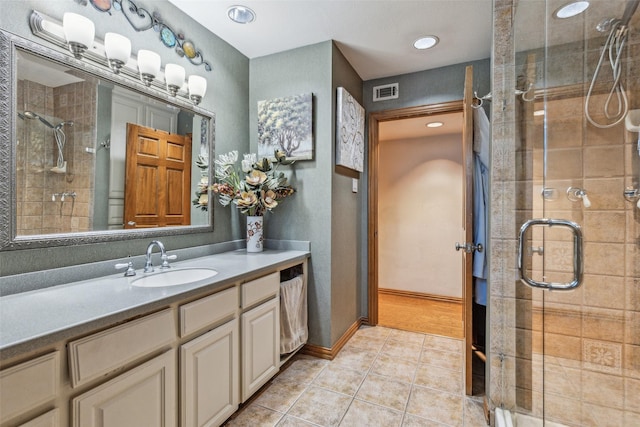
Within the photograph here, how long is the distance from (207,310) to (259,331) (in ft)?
1.54

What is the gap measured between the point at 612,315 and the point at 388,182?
296 centimetres

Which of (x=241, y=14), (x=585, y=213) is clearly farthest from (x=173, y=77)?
(x=585, y=213)

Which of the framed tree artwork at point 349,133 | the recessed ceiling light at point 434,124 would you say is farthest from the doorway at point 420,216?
the framed tree artwork at point 349,133

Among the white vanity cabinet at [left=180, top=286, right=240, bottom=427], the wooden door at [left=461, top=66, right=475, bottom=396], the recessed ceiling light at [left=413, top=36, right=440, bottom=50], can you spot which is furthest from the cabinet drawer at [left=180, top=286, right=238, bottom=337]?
the recessed ceiling light at [left=413, top=36, right=440, bottom=50]

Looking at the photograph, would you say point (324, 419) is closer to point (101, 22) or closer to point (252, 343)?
point (252, 343)

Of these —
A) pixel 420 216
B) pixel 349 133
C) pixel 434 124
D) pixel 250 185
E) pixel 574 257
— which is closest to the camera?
pixel 574 257

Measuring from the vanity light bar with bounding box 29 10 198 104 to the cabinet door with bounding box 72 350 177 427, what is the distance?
144 cm

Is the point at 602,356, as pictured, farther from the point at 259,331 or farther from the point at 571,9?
the point at 259,331

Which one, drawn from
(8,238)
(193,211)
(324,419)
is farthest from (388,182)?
(8,238)

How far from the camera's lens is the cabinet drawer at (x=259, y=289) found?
160 centimetres

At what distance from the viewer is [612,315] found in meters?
1.30

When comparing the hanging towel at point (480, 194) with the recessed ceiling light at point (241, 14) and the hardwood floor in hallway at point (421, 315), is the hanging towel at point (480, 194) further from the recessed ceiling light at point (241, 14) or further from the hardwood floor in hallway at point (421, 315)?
the recessed ceiling light at point (241, 14)

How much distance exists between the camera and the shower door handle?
1254mm

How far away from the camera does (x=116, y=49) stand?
1472 millimetres
